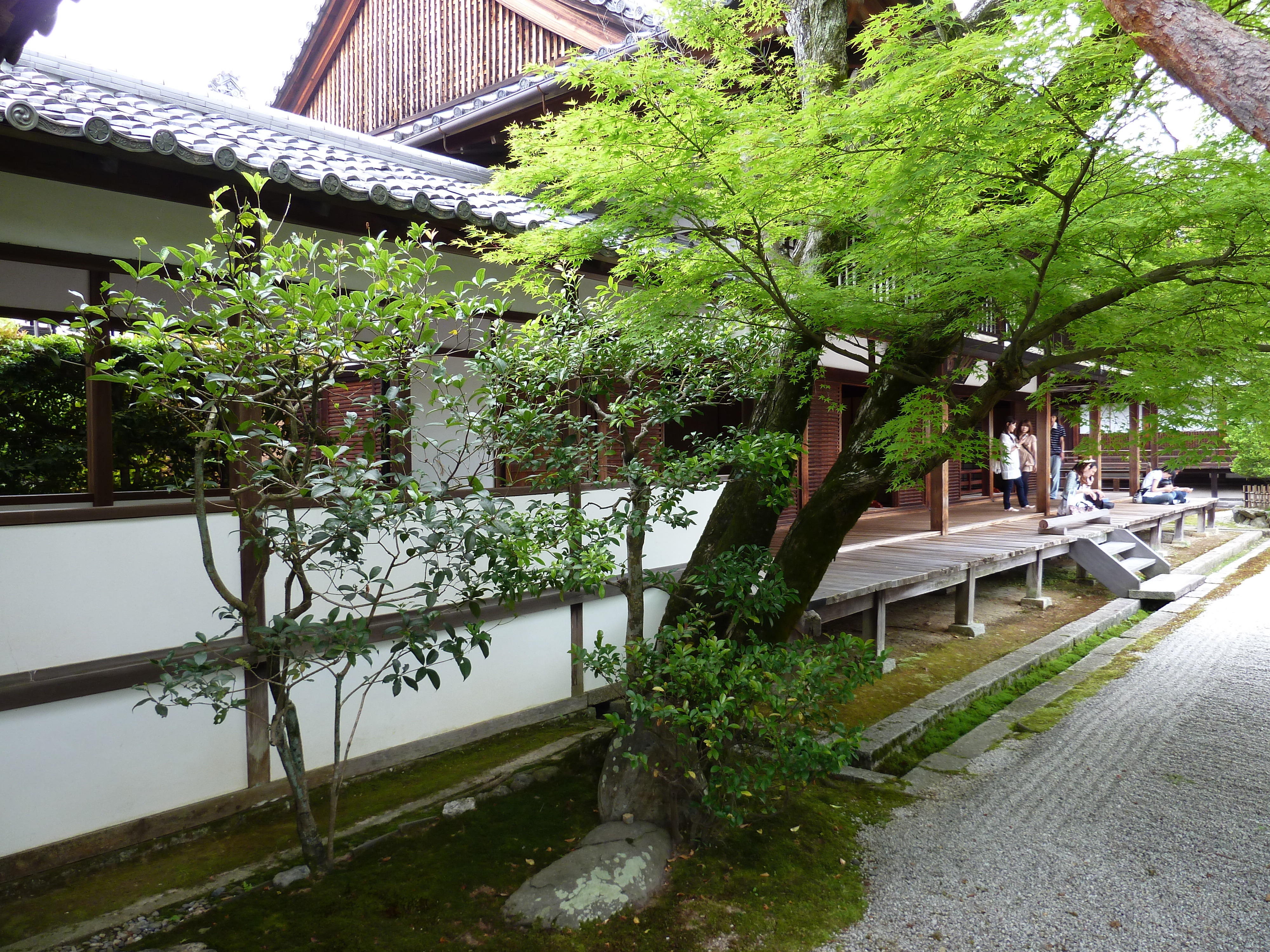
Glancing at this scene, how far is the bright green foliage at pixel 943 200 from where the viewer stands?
3.53 m

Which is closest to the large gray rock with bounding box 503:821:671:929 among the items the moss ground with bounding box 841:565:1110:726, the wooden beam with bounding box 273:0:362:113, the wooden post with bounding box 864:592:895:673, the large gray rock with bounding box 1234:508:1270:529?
the moss ground with bounding box 841:565:1110:726

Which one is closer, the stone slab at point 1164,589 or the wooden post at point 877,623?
the wooden post at point 877,623

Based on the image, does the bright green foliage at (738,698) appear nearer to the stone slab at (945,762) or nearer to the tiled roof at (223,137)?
the stone slab at (945,762)

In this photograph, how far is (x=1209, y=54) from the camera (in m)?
2.54

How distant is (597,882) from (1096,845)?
284 centimetres

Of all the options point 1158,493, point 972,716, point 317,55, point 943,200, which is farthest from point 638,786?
point 1158,493

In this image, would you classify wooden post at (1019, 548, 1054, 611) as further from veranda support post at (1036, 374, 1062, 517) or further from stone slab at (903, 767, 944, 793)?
stone slab at (903, 767, 944, 793)

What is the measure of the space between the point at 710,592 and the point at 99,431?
3661mm

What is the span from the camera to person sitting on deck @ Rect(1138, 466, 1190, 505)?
693 inches

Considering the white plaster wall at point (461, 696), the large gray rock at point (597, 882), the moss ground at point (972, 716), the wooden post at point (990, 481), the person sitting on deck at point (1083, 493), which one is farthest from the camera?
the wooden post at point (990, 481)

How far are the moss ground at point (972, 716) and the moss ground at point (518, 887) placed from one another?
1.13m

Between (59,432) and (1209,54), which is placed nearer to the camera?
(1209,54)

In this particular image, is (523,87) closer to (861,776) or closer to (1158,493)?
(861,776)

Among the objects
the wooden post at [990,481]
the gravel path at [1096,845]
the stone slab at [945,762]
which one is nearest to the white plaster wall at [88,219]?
the gravel path at [1096,845]
